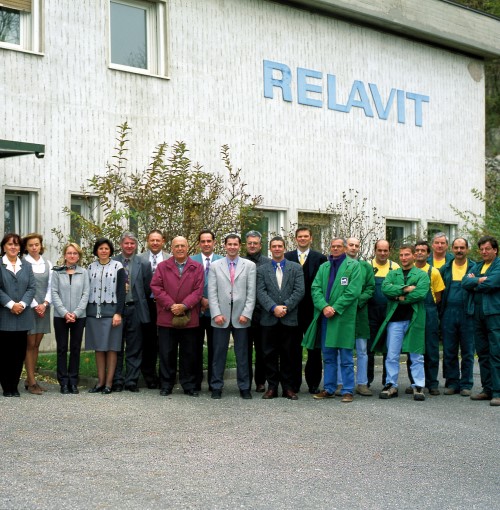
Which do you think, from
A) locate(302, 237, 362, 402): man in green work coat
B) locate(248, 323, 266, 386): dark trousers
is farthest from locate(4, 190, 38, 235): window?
locate(302, 237, 362, 402): man in green work coat

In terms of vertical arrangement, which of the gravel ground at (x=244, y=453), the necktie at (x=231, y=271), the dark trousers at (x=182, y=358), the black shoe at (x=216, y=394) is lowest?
the gravel ground at (x=244, y=453)

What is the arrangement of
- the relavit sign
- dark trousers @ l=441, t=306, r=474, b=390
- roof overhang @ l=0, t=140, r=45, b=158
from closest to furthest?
dark trousers @ l=441, t=306, r=474, b=390, roof overhang @ l=0, t=140, r=45, b=158, the relavit sign

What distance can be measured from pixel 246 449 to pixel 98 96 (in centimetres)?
1006

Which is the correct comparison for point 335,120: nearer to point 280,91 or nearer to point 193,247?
point 280,91

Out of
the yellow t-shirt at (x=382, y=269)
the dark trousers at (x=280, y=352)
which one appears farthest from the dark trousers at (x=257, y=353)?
the yellow t-shirt at (x=382, y=269)

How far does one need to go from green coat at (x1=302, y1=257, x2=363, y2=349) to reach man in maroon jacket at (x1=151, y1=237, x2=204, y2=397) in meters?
1.42

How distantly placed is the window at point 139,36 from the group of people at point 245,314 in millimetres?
6555

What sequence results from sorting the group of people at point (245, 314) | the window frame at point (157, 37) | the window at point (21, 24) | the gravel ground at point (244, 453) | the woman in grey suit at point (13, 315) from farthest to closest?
the window frame at point (157, 37)
the window at point (21, 24)
the group of people at point (245, 314)
the woman in grey suit at point (13, 315)
the gravel ground at point (244, 453)

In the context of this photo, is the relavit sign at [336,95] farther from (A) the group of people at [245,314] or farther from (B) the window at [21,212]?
(A) the group of people at [245,314]

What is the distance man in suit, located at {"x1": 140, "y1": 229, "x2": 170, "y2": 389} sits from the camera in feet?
41.2

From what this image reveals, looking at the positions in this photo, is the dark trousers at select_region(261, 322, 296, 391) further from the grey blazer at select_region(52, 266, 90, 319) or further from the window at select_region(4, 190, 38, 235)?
the window at select_region(4, 190, 38, 235)

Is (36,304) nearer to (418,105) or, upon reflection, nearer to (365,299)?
(365,299)

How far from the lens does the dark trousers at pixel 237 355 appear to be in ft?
38.8

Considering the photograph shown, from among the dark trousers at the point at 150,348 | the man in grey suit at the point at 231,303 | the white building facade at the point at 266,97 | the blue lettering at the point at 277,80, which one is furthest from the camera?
the blue lettering at the point at 277,80
